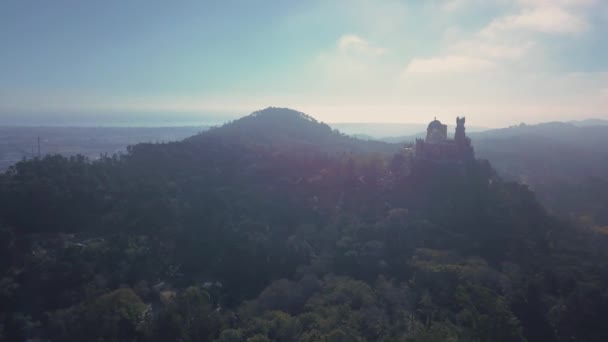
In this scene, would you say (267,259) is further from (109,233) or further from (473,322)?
(473,322)

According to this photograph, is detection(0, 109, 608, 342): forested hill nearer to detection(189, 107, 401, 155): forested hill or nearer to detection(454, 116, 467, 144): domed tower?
detection(454, 116, 467, 144): domed tower

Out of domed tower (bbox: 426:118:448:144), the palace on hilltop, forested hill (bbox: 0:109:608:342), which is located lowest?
forested hill (bbox: 0:109:608:342)

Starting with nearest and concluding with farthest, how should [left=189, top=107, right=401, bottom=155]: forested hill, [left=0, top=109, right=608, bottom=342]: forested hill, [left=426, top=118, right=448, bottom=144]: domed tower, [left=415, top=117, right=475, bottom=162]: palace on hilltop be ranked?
1. [left=0, top=109, right=608, bottom=342]: forested hill
2. [left=415, top=117, right=475, bottom=162]: palace on hilltop
3. [left=426, top=118, right=448, bottom=144]: domed tower
4. [left=189, top=107, right=401, bottom=155]: forested hill

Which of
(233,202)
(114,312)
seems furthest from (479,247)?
(114,312)

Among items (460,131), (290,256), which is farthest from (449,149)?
(290,256)

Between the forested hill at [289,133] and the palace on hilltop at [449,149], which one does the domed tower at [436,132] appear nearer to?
the palace on hilltop at [449,149]

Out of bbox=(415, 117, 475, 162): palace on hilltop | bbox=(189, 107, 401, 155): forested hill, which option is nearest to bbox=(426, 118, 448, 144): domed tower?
bbox=(415, 117, 475, 162): palace on hilltop

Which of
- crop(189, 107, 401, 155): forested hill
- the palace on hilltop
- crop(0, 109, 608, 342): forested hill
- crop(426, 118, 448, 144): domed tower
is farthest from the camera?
crop(189, 107, 401, 155): forested hill

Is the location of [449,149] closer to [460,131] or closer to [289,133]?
[460,131]

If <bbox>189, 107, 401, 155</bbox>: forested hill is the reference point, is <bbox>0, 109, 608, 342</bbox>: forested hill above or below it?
below
